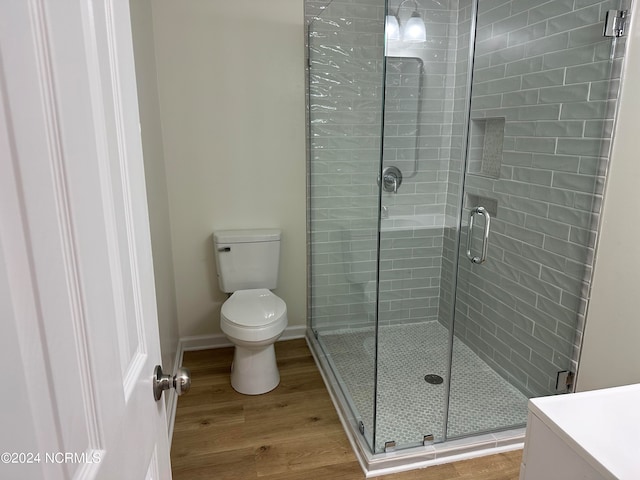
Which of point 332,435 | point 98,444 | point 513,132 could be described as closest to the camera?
point 98,444

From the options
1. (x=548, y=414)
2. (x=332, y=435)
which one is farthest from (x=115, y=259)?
(x=332, y=435)

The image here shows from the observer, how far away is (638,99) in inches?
65.3

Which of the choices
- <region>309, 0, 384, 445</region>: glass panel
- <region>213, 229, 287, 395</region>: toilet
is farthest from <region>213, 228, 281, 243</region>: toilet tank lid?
<region>309, 0, 384, 445</region>: glass panel

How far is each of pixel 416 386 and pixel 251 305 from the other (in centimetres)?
106

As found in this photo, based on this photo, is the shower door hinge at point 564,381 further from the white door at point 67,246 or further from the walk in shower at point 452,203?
the white door at point 67,246

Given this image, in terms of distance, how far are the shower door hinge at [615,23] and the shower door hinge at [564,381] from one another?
5.02 feet

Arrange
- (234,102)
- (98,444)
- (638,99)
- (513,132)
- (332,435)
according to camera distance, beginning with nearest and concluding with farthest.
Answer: (98,444) < (638,99) < (332,435) < (513,132) < (234,102)

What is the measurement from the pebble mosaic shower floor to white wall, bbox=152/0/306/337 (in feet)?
2.98

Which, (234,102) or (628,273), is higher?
(234,102)

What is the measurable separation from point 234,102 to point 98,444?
93.8 inches

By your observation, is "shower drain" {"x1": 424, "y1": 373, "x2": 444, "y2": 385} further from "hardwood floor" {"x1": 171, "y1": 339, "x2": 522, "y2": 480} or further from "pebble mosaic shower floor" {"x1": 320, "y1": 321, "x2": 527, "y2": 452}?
"hardwood floor" {"x1": 171, "y1": 339, "x2": 522, "y2": 480}

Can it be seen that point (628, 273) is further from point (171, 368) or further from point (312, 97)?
point (171, 368)

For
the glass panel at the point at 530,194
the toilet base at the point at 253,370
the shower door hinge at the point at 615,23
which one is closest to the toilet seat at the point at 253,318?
the toilet base at the point at 253,370

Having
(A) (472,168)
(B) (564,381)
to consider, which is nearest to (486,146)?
(A) (472,168)
